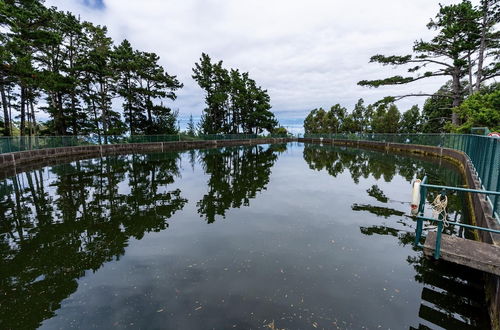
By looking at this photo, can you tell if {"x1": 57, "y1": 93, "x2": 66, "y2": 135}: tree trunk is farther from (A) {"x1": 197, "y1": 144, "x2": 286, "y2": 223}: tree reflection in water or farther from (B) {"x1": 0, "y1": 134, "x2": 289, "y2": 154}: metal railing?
(A) {"x1": 197, "y1": 144, "x2": 286, "y2": 223}: tree reflection in water

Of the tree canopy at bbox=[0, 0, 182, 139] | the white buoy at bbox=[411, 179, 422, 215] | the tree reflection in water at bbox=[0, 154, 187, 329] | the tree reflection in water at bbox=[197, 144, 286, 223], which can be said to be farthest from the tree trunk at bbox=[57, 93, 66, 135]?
the white buoy at bbox=[411, 179, 422, 215]

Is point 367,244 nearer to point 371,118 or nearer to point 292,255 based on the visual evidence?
point 292,255

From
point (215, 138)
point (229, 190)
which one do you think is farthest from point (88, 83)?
point (229, 190)

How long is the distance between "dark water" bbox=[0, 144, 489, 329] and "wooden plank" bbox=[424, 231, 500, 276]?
72 cm

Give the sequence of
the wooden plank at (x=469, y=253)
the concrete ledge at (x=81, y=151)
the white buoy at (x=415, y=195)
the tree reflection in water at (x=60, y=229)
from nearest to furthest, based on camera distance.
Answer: the wooden plank at (x=469, y=253)
the tree reflection in water at (x=60, y=229)
the white buoy at (x=415, y=195)
the concrete ledge at (x=81, y=151)

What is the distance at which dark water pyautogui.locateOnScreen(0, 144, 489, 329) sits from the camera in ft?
12.2

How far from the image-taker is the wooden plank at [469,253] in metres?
3.62

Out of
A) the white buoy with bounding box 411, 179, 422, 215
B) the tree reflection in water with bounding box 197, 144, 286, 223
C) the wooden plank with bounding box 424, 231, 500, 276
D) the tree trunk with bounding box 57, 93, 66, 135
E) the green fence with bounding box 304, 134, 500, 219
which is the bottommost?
the tree reflection in water with bounding box 197, 144, 286, 223

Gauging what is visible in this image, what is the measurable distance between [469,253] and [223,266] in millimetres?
4516

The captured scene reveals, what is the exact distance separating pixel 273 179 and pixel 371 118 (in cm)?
4960

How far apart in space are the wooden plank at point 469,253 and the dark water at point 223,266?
72 cm

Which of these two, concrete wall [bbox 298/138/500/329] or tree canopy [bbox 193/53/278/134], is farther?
tree canopy [bbox 193/53/278/134]

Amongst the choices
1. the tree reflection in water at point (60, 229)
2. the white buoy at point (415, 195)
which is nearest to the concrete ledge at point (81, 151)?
the tree reflection in water at point (60, 229)

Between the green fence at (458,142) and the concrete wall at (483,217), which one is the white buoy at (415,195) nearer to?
the concrete wall at (483,217)
